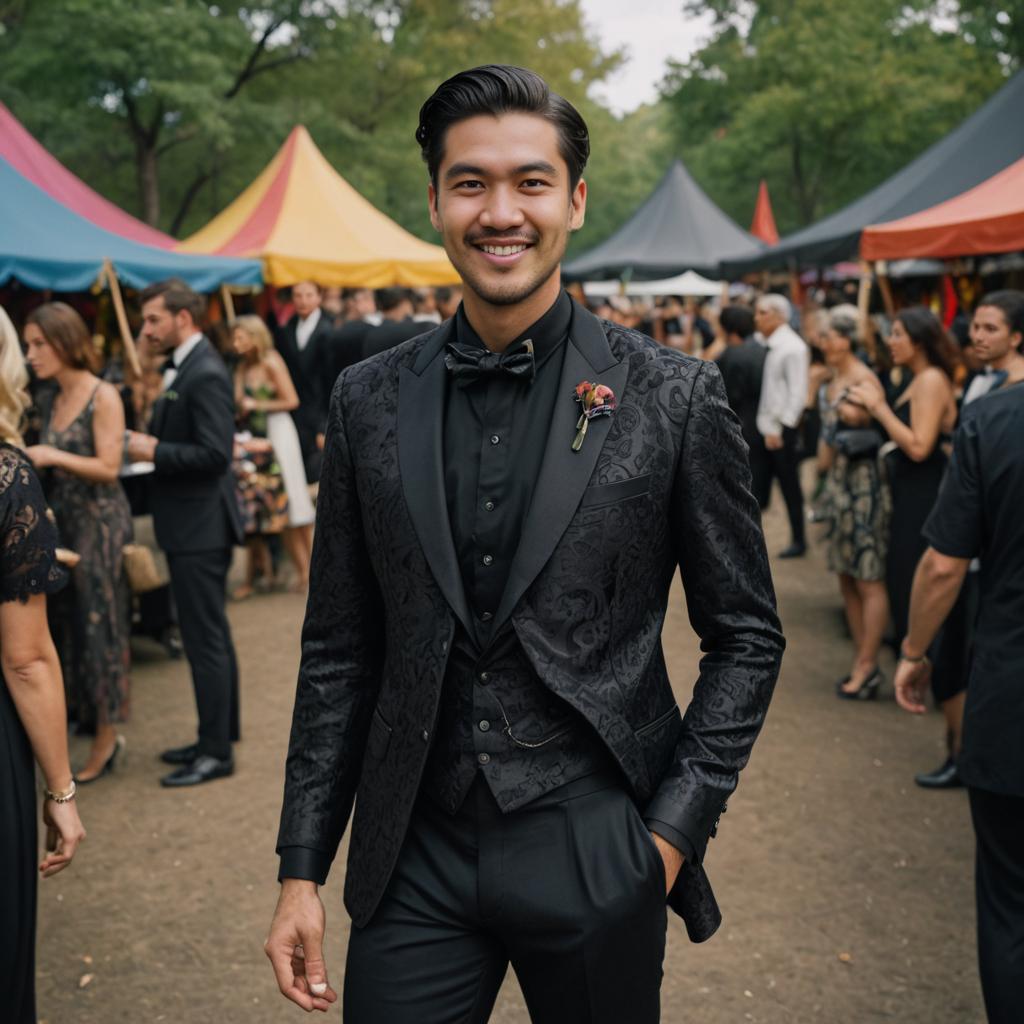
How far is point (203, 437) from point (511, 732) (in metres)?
3.95

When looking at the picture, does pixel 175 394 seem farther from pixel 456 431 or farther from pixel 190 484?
pixel 456 431

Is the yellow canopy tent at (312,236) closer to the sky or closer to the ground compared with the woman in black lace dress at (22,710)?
closer to the sky

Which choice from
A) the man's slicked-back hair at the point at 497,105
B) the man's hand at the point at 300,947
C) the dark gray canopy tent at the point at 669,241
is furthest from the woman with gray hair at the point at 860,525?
the dark gray canopy tent at the point at 669,241

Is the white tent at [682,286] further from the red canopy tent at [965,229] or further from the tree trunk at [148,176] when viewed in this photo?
the red canopy tent at [965,229]

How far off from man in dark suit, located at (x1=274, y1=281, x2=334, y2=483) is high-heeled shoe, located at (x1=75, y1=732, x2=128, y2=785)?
415 centimetres

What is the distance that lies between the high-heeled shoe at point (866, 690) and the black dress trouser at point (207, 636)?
3.28 metres

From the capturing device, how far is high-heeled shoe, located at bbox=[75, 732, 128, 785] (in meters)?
5.68

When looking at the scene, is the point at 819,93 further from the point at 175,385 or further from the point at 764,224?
the point at 175,385

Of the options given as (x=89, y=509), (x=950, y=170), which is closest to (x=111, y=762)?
(x=89, y=509)

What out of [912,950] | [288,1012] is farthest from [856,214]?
[288,1012]

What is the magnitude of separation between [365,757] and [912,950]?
272 centimetres

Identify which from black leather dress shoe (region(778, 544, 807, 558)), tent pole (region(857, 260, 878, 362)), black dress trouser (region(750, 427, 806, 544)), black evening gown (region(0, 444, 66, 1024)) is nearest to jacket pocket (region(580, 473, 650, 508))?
black evening gown (region(0, 444, 66, 1024))

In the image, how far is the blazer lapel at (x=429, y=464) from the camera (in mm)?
1863

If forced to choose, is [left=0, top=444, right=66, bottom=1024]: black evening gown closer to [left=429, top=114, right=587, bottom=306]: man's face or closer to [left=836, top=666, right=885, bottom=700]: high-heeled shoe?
[left=429, top=114, right=587, bottom=306]: man's face
